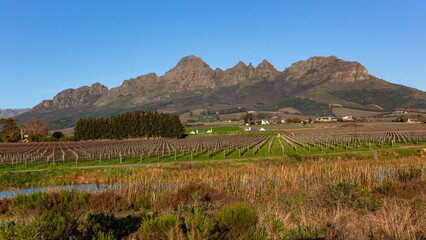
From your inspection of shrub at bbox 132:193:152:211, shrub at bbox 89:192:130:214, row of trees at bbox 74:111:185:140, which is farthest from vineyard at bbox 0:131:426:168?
row of trees at bbox 74:111:185:140

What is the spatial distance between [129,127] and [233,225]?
107m

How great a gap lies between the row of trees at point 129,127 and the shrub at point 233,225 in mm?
104398

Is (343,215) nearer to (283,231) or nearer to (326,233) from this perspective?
(326,233)

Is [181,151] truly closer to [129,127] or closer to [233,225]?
[233,225]

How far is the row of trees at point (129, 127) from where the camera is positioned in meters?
110

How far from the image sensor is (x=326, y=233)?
962cm

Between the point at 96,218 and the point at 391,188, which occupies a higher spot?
the point at 96,218

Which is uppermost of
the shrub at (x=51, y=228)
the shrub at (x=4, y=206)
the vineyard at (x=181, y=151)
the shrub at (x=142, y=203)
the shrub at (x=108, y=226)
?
the shrub at (x=51, y=228)

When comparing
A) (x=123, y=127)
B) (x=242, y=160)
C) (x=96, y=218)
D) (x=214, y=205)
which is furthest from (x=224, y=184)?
(x=123, y=127)

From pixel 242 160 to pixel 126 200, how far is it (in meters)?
29.6

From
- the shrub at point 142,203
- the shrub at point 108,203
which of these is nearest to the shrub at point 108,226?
the shrub at point 108,203

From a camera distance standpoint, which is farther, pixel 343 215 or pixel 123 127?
pixel 123 127

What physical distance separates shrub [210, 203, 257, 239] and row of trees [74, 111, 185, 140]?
104398mm

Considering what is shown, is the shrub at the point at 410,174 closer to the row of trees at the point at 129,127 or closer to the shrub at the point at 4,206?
the shrub at the point at 4,206
